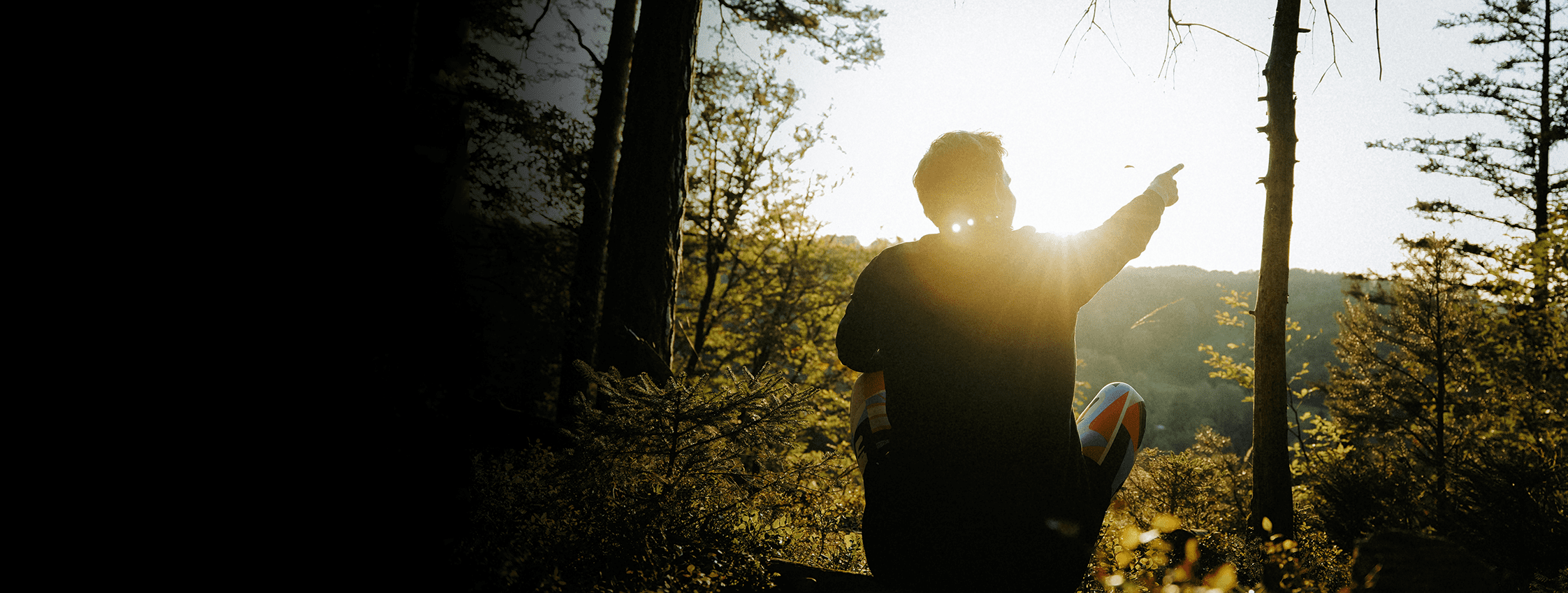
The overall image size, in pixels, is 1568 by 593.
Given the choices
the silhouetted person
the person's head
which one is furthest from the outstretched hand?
the person's head

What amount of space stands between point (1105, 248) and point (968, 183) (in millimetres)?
376

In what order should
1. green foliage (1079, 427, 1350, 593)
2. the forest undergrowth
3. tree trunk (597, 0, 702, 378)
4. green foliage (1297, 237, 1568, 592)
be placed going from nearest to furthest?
the forest undergrowth < green foliage (1079, 427, 1350, 593) < tree trunk (597, 0, 702, 378) < green foliage (1297, 237, 1568, 592)

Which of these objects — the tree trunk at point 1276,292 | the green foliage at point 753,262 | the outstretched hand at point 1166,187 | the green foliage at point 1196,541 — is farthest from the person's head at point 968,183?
the green foliage at point 753,262

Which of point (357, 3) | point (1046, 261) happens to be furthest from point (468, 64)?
point (1046, 261)

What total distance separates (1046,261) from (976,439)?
476mm

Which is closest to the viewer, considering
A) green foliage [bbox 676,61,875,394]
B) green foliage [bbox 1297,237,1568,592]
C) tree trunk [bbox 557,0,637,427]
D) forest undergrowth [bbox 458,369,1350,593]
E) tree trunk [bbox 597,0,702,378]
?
forest undergrowth [bbox 458,369,1350,593]

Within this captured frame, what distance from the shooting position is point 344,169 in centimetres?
117

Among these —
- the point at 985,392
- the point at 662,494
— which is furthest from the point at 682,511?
the point at 985,392

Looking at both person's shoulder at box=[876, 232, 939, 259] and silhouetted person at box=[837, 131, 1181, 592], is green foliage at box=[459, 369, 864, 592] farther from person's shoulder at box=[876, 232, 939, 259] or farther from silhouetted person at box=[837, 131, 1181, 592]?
person's shoulder at box=[876, 232, 939, 259]

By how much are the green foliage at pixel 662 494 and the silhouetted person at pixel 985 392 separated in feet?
3.39

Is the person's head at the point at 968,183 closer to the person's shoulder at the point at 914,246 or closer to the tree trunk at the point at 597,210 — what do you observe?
the person's shoulder at the point at 914,246

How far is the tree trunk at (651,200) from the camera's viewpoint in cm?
398

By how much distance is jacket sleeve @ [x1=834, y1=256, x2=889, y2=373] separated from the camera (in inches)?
65.9

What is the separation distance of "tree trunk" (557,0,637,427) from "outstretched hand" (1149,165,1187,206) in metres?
3.13
